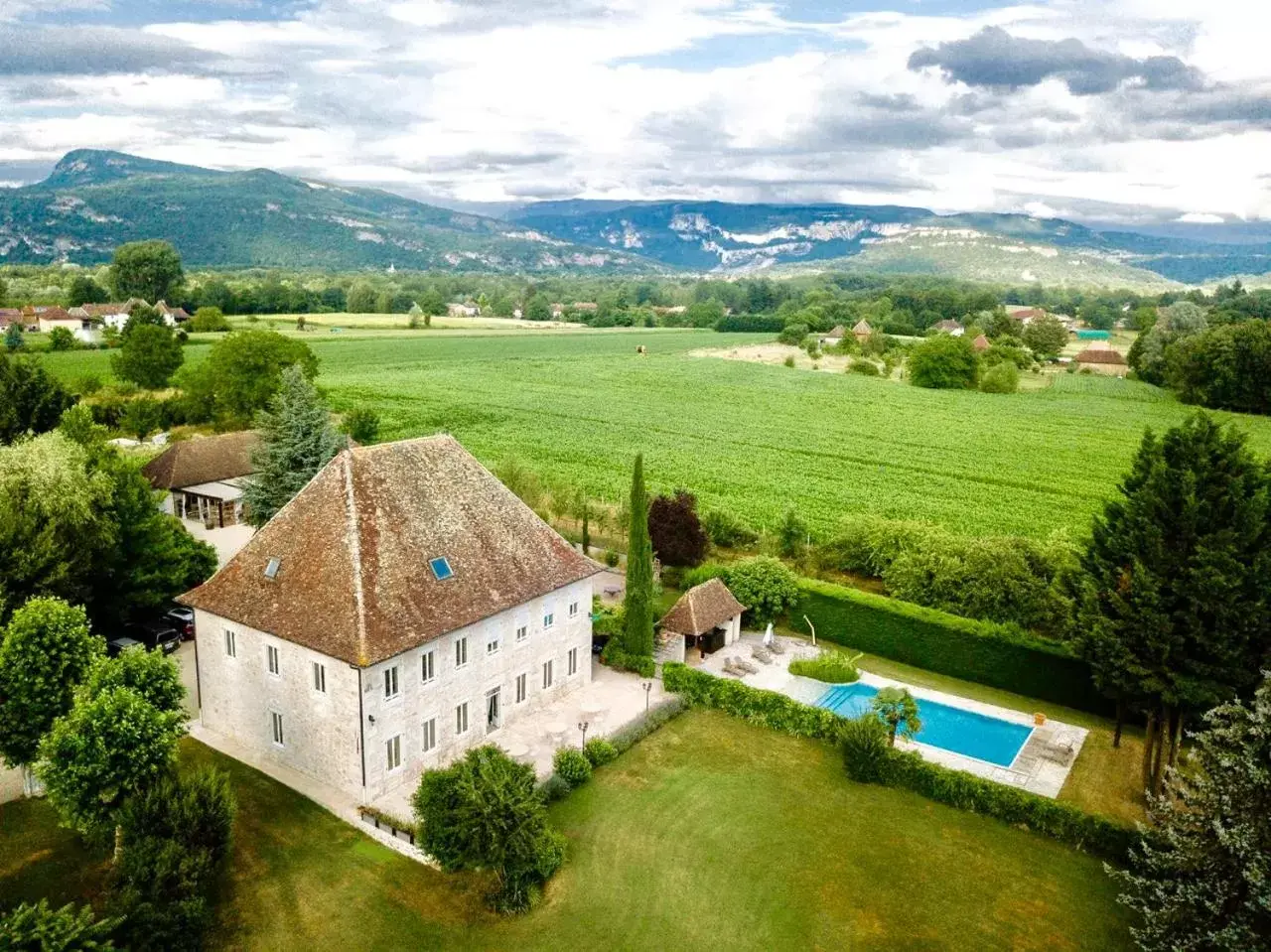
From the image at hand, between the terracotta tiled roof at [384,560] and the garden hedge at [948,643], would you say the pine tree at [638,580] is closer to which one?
the terracotta tiled roof at [384,560]

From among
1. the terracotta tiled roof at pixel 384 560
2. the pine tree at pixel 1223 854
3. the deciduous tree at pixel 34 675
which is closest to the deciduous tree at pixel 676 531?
the terracotta tiled roof at pixel 384 560

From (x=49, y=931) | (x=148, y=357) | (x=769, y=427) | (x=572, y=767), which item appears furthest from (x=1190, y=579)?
(x=148, y=357)

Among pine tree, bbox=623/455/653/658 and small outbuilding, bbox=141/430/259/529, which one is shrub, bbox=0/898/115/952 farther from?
small outbuilding, bbox=141/430/259/529

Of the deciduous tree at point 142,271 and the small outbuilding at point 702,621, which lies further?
the deciduous tree at point 142,271

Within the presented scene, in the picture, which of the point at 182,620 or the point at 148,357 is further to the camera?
the point at 148,357

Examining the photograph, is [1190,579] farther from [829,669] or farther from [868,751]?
[829,669]

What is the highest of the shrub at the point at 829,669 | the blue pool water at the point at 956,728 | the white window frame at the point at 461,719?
the white window frame at the point at 461,719
